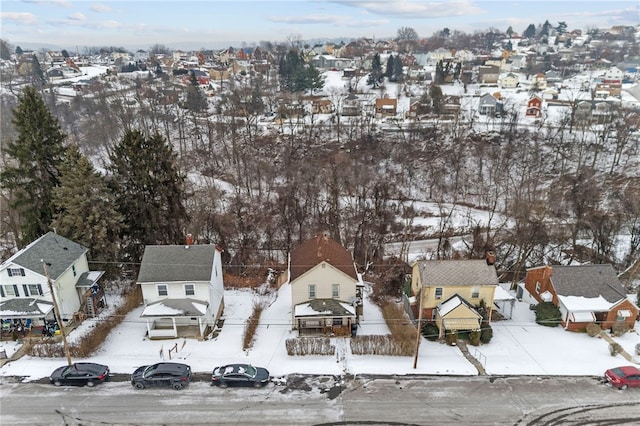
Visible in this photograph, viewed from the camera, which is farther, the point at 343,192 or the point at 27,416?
the point at 343,192

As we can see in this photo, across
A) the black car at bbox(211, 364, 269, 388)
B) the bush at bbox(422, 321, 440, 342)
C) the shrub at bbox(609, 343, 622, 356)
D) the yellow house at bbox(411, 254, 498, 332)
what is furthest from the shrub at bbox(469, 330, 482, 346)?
the black car at bbox(211, 364, 269, 388)

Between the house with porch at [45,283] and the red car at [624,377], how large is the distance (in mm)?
30024

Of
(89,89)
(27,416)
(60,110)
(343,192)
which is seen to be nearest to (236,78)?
(89,89)

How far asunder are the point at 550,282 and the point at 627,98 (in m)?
90.2

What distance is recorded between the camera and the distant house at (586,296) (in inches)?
1088

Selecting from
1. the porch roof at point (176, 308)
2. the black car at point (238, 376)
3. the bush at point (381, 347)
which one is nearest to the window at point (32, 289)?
the porch roof at point (176, 308)

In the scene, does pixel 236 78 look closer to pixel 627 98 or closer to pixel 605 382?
pixel 627 98

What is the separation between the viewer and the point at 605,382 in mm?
23219

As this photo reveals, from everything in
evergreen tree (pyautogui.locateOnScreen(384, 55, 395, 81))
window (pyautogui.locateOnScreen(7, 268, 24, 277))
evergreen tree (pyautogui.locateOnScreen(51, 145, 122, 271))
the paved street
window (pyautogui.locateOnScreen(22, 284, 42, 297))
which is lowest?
the paved street

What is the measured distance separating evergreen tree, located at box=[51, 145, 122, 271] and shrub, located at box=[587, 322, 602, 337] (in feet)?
103

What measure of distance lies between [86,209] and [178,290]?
9092 millimetres

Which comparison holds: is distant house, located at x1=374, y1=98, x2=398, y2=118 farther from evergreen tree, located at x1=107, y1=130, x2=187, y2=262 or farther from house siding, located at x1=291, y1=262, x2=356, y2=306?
house siding, located at x1=291, y1=262, x2=356, y2=306

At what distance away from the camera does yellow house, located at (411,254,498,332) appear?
89.5ft

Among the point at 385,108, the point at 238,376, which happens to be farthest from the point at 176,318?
the point at 385,108
